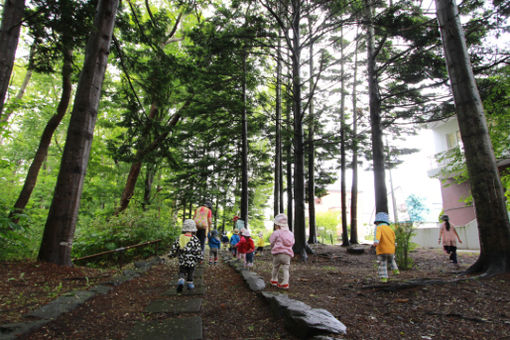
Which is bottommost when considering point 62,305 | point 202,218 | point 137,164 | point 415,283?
point 62,305

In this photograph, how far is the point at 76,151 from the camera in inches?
222

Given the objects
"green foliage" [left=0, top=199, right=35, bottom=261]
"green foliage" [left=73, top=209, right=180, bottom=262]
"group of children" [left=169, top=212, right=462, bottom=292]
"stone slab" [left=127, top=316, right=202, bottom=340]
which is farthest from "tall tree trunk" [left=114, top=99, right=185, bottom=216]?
"stone slab" [left=127, top=316, right=202, bottom=340]

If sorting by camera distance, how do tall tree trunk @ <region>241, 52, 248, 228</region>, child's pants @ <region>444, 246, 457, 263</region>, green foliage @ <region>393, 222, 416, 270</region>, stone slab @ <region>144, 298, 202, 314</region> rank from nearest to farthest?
stone slab @ <region>144, 298, 202, 314</region> → green foliage @ <region>393, 222, 416, 270</region> → child's pants @ <region>444, 246, 457, 263</region> → tall tree trunk @ <region>241, 52, 248, 228</region>

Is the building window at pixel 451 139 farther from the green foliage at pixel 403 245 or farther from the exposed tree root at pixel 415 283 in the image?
the exposed tree root at pixel 415 283

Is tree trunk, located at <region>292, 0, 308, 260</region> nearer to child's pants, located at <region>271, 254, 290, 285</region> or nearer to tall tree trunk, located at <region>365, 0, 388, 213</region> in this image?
tall tree trunk, located at <region>365, 0, 388, 213</region>

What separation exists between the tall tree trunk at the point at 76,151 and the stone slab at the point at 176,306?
2520 mm

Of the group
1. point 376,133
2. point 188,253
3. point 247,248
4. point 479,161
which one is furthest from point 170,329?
point 376,133

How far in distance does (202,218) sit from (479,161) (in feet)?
22.1

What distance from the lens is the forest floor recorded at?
3.01 metres

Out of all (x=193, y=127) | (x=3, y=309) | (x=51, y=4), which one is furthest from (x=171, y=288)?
(x=193, y=127)

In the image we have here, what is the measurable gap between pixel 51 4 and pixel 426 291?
851 centimetres

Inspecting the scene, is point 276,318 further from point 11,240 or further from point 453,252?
point 453,252

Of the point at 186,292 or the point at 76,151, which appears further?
the point at 76,151

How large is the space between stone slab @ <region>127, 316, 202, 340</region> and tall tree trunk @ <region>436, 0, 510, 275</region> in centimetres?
502
